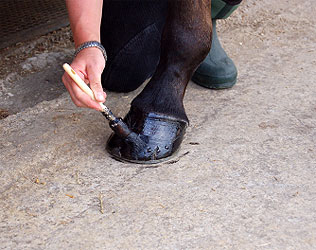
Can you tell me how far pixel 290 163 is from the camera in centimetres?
136

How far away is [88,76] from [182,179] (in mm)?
377

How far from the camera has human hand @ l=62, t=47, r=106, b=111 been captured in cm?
113

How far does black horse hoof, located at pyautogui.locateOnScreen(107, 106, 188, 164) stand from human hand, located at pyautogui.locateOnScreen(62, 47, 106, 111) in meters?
0.20

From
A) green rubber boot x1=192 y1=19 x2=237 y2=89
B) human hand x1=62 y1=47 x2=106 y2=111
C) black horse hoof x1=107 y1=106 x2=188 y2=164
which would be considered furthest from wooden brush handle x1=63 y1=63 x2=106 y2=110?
green rubber boot x1=192 y1=19 x2=237 y2=89

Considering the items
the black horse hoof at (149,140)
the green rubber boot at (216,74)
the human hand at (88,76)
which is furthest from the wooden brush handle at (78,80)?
the green rubber boot at (216,74)

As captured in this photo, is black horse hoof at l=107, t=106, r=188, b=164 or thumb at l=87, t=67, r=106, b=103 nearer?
thumb at l=87, t=67, r=106, b=103

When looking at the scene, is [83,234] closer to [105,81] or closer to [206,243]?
[206,243]

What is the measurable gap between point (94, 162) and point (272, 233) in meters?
0.54

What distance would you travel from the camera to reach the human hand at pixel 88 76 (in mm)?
1131

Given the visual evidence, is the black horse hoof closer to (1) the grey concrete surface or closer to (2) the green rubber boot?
(1) the grey concrete surface

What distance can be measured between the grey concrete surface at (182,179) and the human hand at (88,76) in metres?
0.25

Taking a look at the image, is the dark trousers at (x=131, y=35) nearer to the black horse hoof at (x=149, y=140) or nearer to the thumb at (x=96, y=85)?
the black horse hoof at (x=149, y=140)

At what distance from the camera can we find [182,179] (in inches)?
50.9

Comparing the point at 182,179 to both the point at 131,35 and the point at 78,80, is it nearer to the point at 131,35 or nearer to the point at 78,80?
the point at 78,80
